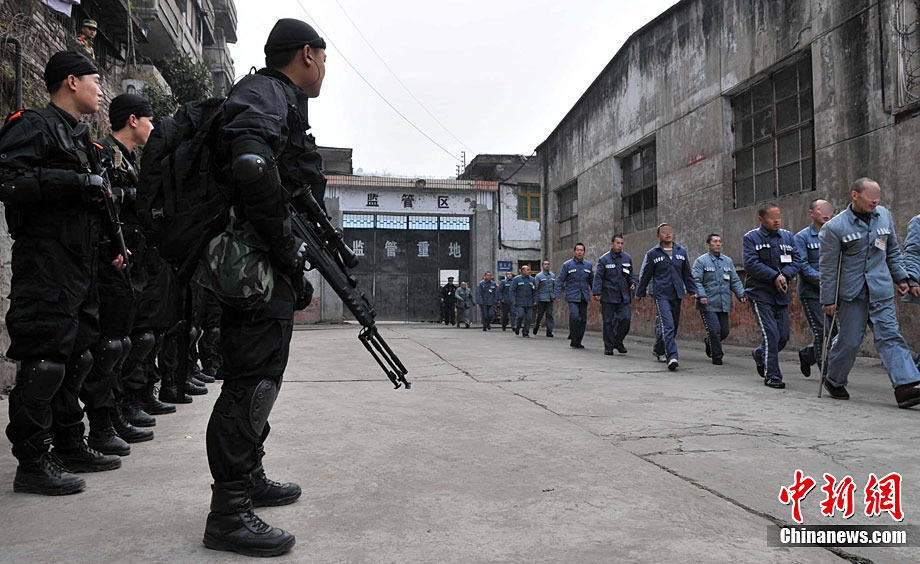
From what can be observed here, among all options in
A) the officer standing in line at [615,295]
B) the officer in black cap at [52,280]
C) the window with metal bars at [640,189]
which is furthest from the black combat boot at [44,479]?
the window with metal bars at [640,189]

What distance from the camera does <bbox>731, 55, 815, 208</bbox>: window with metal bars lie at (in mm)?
9195

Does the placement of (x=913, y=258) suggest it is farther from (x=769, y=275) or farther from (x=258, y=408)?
(x=258, y=408)

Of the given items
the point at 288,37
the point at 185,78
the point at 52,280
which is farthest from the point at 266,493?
the point at 185,78

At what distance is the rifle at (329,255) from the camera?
227 cm

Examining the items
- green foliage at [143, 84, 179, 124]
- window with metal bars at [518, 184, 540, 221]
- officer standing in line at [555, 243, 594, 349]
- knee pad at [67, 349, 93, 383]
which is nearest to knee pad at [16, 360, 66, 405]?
knee pad at [67, 349, 93, 383]

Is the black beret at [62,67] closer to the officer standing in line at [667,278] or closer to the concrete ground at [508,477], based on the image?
the concrete ground at [508,477]

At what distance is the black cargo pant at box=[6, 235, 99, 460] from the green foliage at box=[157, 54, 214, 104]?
12.8m

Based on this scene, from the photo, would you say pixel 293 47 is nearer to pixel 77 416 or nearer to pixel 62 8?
pixel 77 416

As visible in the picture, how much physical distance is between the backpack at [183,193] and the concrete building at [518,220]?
983 inches

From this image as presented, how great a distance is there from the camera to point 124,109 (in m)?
3.47

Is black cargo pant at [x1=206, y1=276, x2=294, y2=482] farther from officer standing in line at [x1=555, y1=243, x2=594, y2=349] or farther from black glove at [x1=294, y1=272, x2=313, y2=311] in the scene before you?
officer standing in line at [x1=555, y1=243, x2=594, y2=349]

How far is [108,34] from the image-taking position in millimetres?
10609

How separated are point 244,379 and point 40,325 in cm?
112

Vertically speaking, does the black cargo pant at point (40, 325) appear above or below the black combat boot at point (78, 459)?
above
